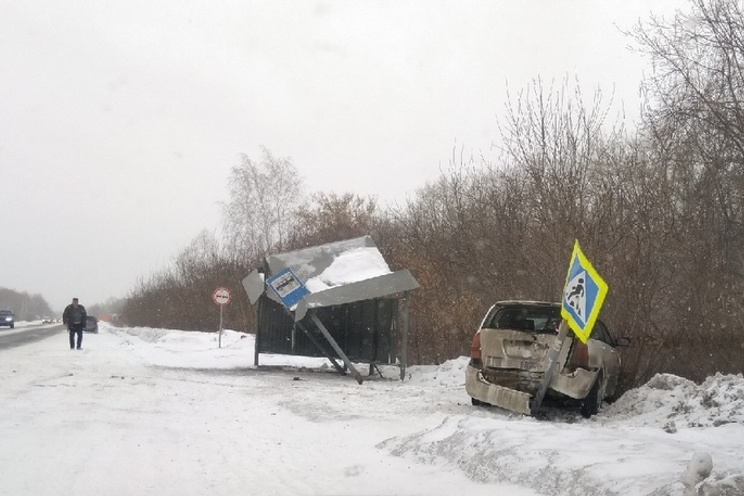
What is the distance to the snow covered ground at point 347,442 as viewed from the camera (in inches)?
227

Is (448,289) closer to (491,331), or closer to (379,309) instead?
(379,309)

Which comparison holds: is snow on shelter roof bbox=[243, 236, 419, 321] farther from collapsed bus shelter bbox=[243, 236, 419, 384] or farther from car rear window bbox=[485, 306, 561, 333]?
car rear window bbox=[485, 306, 561, 333]

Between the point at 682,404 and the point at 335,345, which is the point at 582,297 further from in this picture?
the point at 335,345

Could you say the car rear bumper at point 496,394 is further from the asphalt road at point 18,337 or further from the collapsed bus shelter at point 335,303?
the asphalt road at point 18,337

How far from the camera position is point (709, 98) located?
14.6m

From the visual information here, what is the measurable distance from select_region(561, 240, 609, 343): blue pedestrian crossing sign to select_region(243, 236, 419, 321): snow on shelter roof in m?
6.38

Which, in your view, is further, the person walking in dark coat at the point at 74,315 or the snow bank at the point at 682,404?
the person walking in dark coat at the point at 74,315

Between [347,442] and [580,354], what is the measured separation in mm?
3599

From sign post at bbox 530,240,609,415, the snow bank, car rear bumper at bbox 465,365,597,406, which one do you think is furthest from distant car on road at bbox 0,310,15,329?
sign post at bbox 530,240,609,415

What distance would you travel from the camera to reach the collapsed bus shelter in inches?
579

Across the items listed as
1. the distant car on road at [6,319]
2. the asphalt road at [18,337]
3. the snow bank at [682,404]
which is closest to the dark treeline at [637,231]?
the snow bank at [682,404]

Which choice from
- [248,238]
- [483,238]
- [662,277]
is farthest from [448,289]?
[248,238]

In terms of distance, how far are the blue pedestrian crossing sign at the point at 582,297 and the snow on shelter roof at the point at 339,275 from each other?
251 inches

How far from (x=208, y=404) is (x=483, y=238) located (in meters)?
9.94
